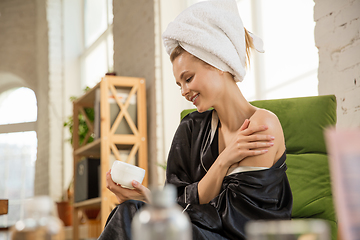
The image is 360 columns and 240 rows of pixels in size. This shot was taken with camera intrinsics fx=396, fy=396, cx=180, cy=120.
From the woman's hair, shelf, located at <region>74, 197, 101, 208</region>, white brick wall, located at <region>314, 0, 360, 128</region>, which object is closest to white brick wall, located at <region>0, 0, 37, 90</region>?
shelf, located at <region>74, 197, 101, 208</region>

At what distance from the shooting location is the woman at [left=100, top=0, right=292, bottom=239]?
1.14m

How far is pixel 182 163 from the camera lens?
1448 millimetres

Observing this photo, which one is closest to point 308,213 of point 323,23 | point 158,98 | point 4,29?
point 323,23

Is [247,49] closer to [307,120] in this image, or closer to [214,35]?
[214,35]

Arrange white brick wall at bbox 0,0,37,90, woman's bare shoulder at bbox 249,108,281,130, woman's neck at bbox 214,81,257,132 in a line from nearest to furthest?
1. woman's bare shoulder at bbox 249,108,281,130
2. woman's neck at bbox 214,81,257,132
3. white brick wall at bbox 0,0,37,90

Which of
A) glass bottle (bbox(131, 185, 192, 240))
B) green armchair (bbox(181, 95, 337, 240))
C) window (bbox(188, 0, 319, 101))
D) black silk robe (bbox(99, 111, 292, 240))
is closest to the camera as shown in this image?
glass bottle (bbox(131, 185, 192, 240))

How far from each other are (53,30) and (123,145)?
3.19 metres

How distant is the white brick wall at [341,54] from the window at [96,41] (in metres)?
3.00

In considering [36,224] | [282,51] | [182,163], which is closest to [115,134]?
[282,51]

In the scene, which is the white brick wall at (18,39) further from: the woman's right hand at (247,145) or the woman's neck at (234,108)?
the woman's right hand at (247,145)

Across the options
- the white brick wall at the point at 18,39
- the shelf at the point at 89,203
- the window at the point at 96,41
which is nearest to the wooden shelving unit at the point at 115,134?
the shelf at the point at 89,203

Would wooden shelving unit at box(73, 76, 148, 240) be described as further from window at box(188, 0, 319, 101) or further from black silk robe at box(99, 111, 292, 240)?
black silk robe at box(99, 111, 292, 240)

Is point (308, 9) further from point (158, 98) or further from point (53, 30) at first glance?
point (53, 30)

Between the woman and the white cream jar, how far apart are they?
0.14 feet
